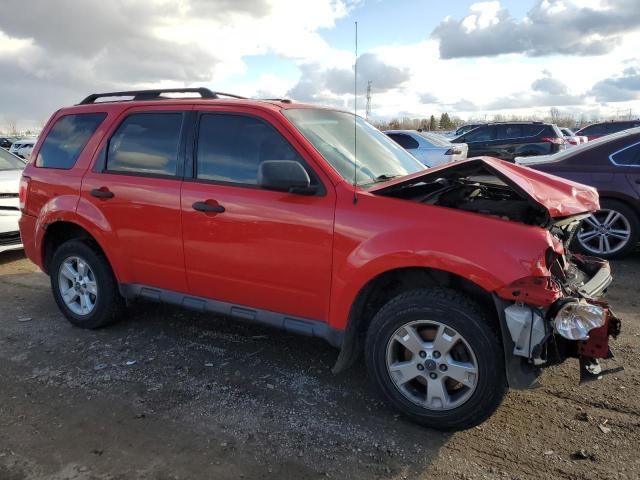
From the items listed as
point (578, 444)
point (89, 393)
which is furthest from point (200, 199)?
point (578, 444)

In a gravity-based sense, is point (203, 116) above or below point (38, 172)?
above

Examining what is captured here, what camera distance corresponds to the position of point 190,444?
2.90 metres

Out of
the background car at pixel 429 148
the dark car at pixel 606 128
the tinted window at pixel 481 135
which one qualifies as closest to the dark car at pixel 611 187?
the background car at pixel 429 148

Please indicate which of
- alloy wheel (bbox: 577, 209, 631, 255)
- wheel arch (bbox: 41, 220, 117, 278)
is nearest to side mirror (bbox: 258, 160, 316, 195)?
wheel arch (bbox: 41, 220, 117, 278)

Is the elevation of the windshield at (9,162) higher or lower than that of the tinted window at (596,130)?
lower

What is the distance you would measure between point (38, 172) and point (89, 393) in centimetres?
230

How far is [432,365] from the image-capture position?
2947 mm

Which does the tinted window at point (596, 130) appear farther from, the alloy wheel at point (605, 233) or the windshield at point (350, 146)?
the windshield at point (350, 146)

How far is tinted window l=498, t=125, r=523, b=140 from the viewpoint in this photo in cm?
1536

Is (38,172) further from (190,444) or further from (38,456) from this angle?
(190,444)

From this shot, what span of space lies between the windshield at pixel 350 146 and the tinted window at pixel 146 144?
965 mm

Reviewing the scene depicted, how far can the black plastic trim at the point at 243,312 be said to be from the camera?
3322 millimetres

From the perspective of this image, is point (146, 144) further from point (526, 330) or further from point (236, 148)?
point (526, 330)

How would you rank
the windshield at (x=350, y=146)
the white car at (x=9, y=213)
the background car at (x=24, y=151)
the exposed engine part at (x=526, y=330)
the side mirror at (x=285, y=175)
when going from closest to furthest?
the exposed engine part at (x=526, y=330) < the side mirror at (x=285, y=175) < the windshield at (x=350, y=146) < the white car at (x=9, y=213) < the background car at (x=24, y=151)
